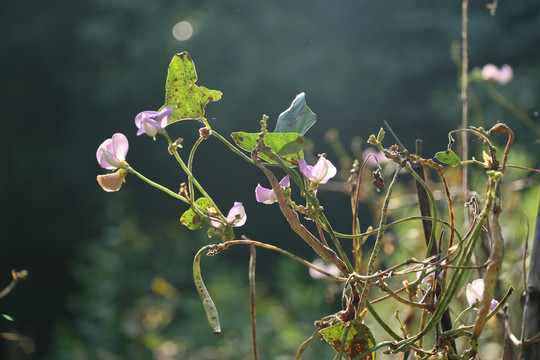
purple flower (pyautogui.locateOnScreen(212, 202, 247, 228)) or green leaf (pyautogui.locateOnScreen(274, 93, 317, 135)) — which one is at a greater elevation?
green leaf (pyautogui.locateOnScreen(274, 93, 317, 135))

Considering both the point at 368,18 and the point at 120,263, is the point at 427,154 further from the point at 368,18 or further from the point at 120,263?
Answer: the point at 368,18

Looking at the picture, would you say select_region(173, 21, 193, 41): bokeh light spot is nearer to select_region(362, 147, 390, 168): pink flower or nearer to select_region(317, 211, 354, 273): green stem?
select_region(362, 147, 390, 168): pink flower

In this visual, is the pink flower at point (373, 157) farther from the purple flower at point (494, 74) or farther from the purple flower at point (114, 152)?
the purple flower at point (114, 152)

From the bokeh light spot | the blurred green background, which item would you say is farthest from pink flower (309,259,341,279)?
the bokeh light spot

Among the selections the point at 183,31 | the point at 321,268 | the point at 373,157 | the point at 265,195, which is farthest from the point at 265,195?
the point at 183,31

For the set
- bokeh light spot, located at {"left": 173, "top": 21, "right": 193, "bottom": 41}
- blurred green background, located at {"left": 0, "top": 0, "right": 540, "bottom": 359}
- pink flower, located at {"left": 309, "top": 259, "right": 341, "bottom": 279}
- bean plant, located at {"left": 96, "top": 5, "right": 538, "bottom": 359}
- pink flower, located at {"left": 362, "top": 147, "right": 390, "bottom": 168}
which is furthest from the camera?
bokeh light spot, located at {"left": 173, "top": 21, "right": 193, "bottom": 41}

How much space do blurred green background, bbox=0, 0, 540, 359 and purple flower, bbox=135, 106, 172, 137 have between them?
6.89 feet

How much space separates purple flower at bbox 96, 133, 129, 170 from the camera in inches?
11.5

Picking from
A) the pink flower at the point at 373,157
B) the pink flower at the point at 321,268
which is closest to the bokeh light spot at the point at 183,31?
the pink flower at the point at 373,157

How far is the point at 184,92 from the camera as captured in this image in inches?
11.4

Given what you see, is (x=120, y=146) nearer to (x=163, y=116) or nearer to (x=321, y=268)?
(x=163, y=116)

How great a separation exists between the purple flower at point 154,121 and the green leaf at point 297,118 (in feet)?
0.19

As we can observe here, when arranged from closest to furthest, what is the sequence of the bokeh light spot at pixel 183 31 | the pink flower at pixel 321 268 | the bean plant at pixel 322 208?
1. the bean plant at pixel 322 208
2. the pink flower at pixel 321 268
3. the bokeh light spot at pixel 183 31

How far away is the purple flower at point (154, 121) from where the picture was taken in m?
0.27
